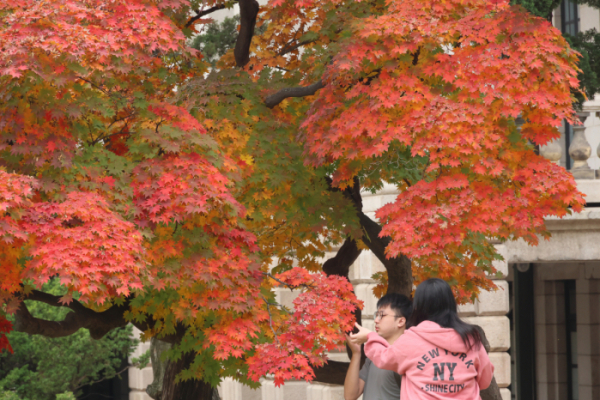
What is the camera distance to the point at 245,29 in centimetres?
863

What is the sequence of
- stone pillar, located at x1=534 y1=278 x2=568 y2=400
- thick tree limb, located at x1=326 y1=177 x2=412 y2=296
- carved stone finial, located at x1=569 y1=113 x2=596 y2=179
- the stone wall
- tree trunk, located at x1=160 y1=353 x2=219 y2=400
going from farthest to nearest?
stone pillar, located at x1=534 y1=278 x2=568 y2=400
the stone wall
carved stone finial, located at x1=569 y1=113 x2=596 y2=179
tree trunk, located at x1=160 y1=353 x2=219 y2=400
thick tree limb, located at x1=326 y1=177 x2=412 y2=296

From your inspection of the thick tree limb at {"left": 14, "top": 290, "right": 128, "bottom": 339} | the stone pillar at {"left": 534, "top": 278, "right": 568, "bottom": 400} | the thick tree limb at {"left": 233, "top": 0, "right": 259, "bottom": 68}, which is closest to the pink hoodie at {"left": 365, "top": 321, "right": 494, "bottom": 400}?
the thick tree limb at {"left": 14, "top": 290, "right": 128, "bottom": 339}

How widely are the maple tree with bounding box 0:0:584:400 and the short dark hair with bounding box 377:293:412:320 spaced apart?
138 centimetres

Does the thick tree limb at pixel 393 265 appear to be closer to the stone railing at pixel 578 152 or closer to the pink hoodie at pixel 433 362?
the stone railing at pixel 578 152

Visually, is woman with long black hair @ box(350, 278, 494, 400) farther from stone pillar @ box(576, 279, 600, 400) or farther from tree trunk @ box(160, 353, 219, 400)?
stone pillar @ box(576, 279, 600, 400)

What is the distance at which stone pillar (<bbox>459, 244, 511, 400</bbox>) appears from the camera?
10.4m

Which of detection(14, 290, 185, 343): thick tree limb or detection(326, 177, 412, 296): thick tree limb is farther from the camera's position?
detection(326, 177, 412, 296): thick tree limb

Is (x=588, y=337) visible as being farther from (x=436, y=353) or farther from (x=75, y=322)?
(x=436, y=353)

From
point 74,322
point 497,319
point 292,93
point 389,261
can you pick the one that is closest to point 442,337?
point 292,93

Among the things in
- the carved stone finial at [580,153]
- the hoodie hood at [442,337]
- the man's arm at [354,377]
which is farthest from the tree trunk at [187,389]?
the carved stone finial at [580,153]

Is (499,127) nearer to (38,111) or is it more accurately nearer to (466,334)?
(466,334)

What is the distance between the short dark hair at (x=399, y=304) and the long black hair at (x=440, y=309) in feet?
1.60

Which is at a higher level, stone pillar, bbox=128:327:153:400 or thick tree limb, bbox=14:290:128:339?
thick tree limb, bbox=14:290:128:339

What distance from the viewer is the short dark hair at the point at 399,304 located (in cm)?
423
